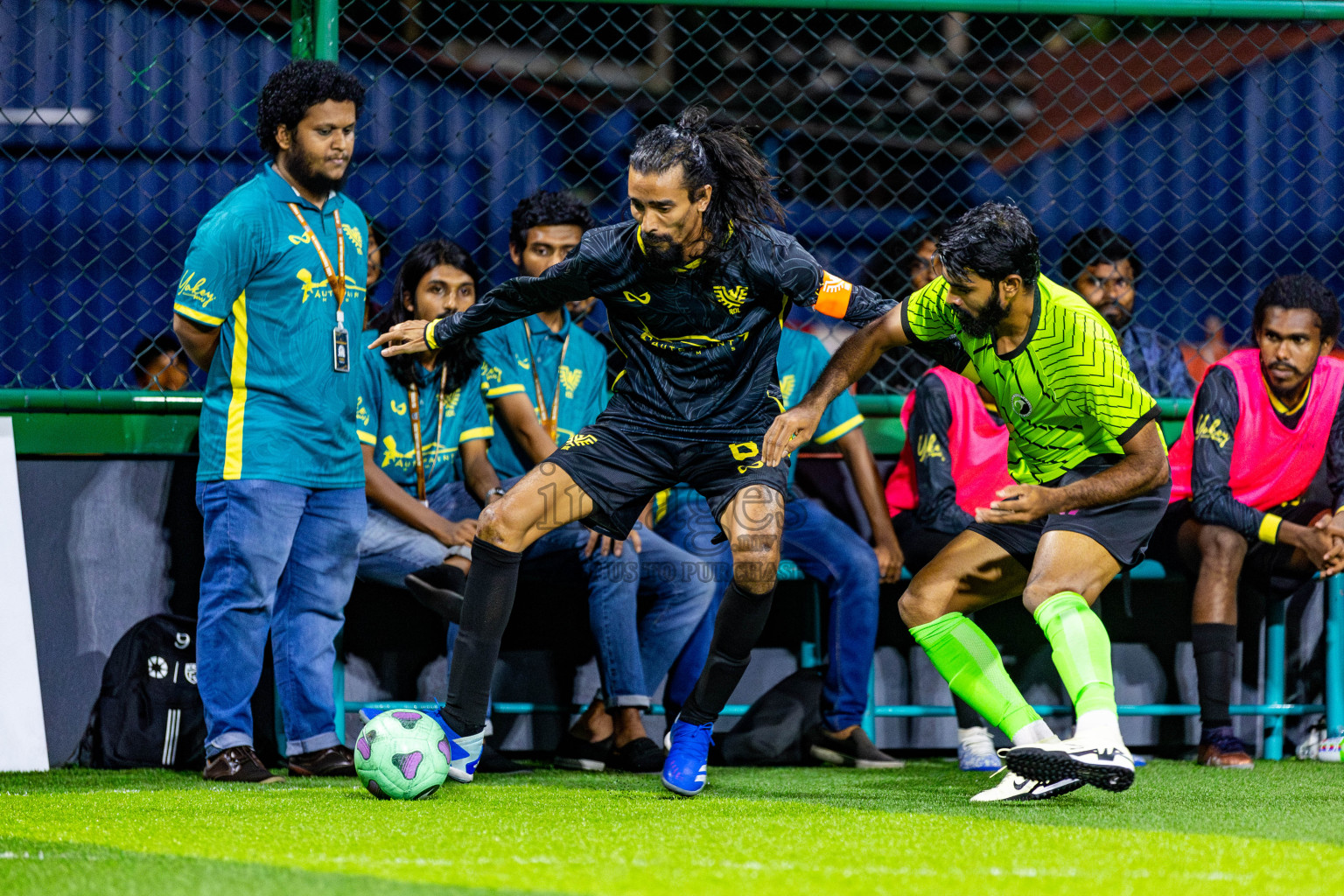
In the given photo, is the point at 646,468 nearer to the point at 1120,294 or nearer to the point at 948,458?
the point at 948,458

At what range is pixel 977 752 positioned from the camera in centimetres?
499

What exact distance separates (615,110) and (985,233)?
4331mm

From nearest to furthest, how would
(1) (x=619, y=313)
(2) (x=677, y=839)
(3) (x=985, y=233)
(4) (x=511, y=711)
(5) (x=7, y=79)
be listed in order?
(2) (x=677, y=839) < (3) (x=985, y=233) < (1) (x=619, y=313) < (4) (x=511, y=711) < (5) (x=7, y=79)

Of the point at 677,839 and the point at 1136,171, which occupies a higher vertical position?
the point at 1136,171

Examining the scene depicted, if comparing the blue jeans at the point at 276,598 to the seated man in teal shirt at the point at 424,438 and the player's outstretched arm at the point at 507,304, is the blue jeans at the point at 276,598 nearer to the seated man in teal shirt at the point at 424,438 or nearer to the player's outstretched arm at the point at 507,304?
the seated man in teal shirt at the point at 424,438

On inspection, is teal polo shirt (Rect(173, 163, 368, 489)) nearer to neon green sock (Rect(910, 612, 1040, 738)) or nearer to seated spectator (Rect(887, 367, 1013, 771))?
neon green sock (Rect(910, 612, 1040, 738))

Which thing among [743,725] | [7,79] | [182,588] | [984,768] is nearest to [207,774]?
[182,588]

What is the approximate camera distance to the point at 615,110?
7879 mm

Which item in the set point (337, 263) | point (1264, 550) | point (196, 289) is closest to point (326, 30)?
point (337, 263)

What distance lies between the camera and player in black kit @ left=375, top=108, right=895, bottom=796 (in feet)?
13.2

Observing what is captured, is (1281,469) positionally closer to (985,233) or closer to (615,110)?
(985,233)

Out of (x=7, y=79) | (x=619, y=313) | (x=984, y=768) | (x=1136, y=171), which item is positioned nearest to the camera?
(x=619, y=313)

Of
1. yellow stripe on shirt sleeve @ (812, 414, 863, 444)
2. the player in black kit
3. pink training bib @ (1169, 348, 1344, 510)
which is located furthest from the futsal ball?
pink training bib @ (1169, 348, 1344, 510)

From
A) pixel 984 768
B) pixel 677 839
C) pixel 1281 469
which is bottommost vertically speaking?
pixel 984 768
